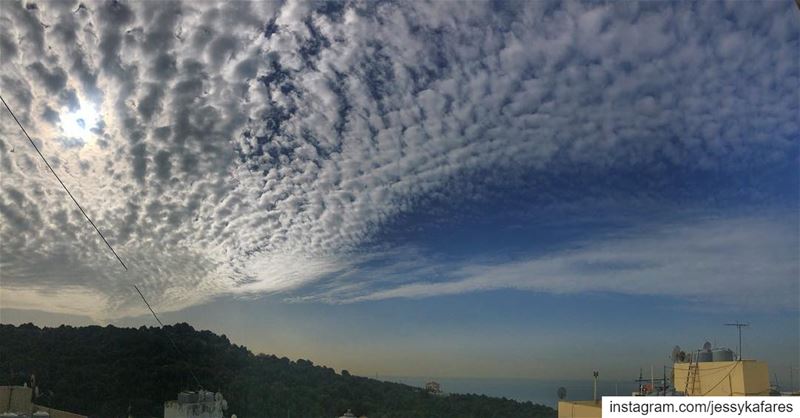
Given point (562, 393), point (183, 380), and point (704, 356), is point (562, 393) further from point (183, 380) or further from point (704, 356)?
point (183, 380)

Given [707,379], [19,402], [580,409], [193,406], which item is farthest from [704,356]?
[19,402]

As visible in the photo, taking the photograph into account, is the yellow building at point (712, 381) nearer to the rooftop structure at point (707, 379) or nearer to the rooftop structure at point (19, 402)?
the rooftop structure at point (707, 379)

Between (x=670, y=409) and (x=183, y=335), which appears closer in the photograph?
(x=670, y=409)

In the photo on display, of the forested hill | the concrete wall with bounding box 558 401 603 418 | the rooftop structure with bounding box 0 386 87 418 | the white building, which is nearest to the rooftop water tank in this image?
the concrete wall with bounding box 558 401 603 418

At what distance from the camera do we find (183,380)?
120 ft

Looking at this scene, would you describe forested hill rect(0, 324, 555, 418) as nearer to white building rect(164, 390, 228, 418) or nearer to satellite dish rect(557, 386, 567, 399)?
white building rect(164, 390, 228, 418)

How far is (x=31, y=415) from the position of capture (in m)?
23.0

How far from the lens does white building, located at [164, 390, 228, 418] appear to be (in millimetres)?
31188

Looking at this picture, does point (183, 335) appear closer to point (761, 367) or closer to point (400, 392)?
point (400, 392)

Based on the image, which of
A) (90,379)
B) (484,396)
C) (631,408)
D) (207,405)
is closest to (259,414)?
(207,405)

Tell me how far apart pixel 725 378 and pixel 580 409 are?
3932 millimetres

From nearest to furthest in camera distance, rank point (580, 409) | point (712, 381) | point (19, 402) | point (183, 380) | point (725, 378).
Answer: point (725, 378) → point (712, 381) → point (580, 409) → point (19, 402) → point (183, 380)

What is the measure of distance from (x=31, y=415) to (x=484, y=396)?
27567mm

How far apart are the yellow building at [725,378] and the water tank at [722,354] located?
0.16 meters
